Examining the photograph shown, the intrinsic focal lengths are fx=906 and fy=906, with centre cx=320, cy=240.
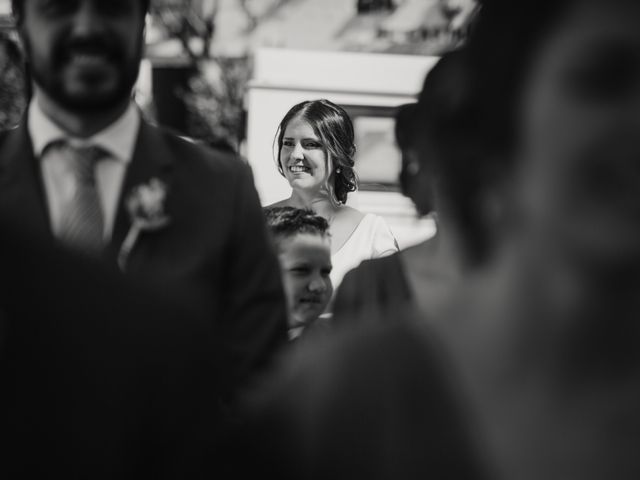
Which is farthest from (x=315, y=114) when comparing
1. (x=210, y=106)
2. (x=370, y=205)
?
(x=210, y=106)

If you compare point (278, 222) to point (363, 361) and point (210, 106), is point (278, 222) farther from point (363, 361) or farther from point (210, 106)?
point (210, 106)

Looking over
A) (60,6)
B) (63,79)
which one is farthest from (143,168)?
(60,6)

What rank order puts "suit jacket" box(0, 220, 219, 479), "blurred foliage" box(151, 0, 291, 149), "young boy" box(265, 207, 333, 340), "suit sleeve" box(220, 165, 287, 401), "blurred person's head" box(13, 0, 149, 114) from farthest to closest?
1. "blurred foliage" box(151, 0, 291, 149)
2. "young boy" box(265, 207, 333, 340)
3. "suit sleeve" box(220, 165, 287, 401)
4. "blurred person's head" box(13, 0, 149, 114)
5. "suit jacket" box(0, 220, 219, 479)

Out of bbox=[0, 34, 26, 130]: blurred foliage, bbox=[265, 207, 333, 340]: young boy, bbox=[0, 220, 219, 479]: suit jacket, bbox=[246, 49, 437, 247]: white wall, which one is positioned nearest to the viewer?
bbox=[0, 220, 219, 479]: suit jacket

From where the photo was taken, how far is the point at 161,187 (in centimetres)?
193

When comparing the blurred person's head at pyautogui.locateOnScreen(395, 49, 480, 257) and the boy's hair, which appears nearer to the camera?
the blurred person's head at pyautogui.locateOnScreen(395, 49, 480, 257)

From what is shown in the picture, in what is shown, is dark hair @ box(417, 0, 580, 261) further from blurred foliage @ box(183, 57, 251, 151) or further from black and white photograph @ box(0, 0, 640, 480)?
blurred foliage @ box(183, 57, 251, 151)

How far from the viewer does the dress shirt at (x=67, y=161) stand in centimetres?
191

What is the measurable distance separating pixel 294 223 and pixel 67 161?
62.5 inches

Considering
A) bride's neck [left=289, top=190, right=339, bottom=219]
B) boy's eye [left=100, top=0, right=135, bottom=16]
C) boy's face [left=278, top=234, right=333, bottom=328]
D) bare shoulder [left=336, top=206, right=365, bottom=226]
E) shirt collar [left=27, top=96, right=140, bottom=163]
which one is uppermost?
boy's eye [left=100, top=0, right=135, bottom=16]

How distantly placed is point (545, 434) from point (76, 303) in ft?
1.45

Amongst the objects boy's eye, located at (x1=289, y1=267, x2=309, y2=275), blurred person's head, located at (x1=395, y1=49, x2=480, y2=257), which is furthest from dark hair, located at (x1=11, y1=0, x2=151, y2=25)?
boy's eye, located at (x1=289, y1=267, x2=309, y2=275)

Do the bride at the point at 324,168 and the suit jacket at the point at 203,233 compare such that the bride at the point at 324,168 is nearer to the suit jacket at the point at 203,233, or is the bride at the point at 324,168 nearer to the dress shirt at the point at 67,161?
the suit jacket at the point at 203,233

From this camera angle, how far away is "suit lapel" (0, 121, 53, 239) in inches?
70.8
